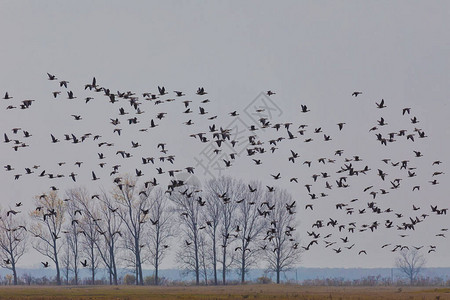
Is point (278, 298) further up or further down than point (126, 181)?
further down

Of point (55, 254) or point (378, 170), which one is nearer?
point (378, 170)

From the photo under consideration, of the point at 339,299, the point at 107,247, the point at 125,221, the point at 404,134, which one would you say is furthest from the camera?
the point at 107,247

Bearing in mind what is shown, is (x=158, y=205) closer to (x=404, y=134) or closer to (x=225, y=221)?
(x=225, y=221)

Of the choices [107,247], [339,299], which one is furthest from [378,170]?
[107,247]

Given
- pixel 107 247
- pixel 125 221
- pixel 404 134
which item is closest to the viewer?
pixel 404 134

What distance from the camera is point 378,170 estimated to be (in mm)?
69625

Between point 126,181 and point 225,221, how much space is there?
15.3 meters

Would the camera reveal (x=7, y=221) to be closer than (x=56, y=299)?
No

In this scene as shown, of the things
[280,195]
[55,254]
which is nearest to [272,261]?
[280,195]

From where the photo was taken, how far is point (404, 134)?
2633 inches

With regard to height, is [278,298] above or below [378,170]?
below

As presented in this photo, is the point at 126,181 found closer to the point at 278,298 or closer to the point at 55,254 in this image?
the point at 55,254

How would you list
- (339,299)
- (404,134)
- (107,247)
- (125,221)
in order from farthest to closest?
(107,247), (125,221), (404,134), (339,299)

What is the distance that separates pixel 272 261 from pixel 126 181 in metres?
24.9
